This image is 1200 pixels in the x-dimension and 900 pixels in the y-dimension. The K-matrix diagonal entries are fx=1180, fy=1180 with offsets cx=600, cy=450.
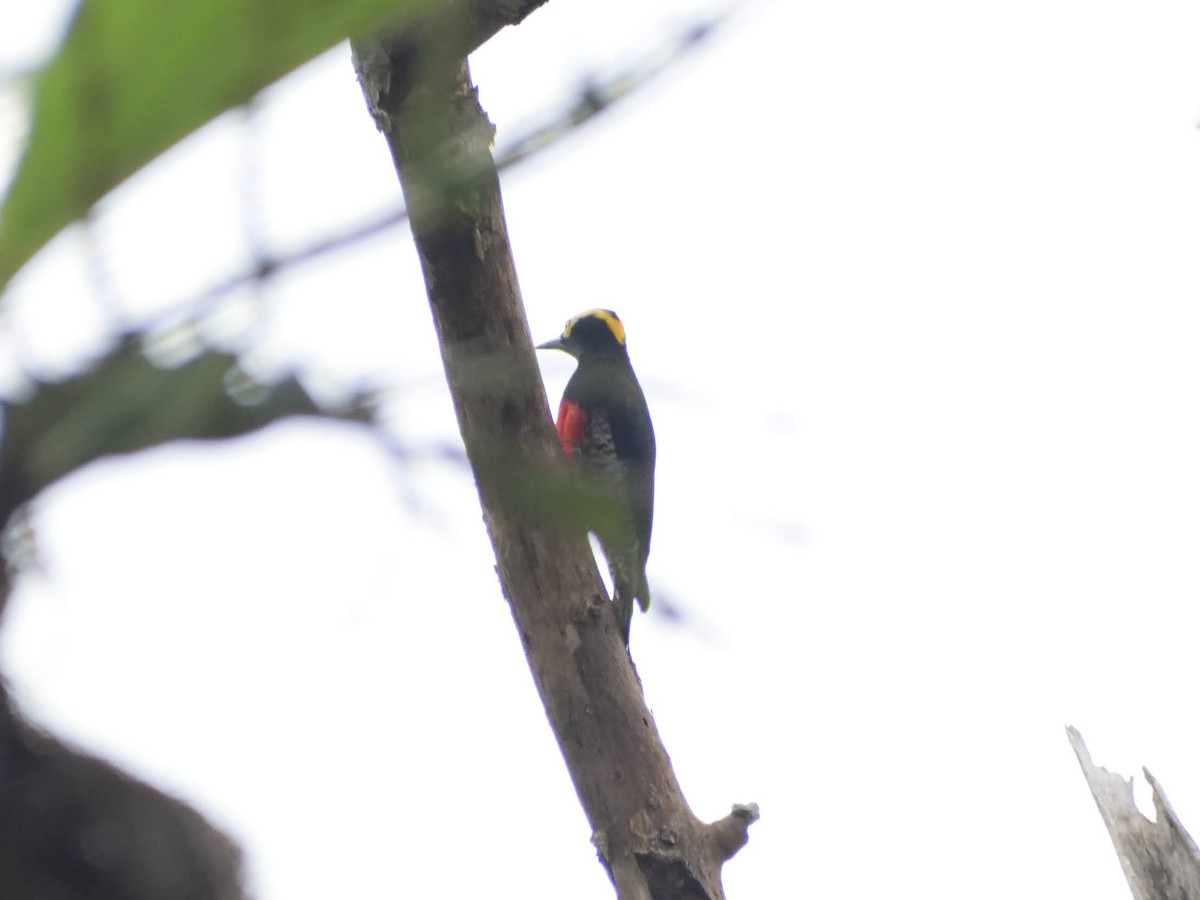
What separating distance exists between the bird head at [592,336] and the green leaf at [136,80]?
4399mm

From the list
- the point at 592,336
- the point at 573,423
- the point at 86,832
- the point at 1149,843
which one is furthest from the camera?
the point at 592,336

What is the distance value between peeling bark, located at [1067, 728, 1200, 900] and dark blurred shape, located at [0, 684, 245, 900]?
6.59 feet

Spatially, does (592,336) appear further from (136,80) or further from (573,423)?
(136,80)

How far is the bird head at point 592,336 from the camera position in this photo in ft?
16.1

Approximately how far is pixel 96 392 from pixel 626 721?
2287 mm

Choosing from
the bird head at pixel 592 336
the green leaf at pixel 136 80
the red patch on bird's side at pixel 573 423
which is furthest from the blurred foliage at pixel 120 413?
the bird head at pixel 592 336

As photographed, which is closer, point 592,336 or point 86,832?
point 86,832

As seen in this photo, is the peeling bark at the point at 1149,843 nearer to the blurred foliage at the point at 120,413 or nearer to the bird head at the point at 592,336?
the blurred foliage at the point at 120,413

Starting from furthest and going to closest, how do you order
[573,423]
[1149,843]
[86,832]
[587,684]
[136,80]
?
1. [573,423]
2. [587,684]
3. [1149,843]
4. [86,832]
5. [136,80]

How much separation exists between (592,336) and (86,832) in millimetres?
4278

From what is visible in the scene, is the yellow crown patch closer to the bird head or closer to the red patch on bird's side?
the bird head

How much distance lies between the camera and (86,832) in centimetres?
79

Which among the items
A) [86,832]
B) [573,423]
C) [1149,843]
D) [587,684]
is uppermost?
[573,423]

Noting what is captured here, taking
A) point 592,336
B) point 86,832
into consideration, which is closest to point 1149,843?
point 86,832
